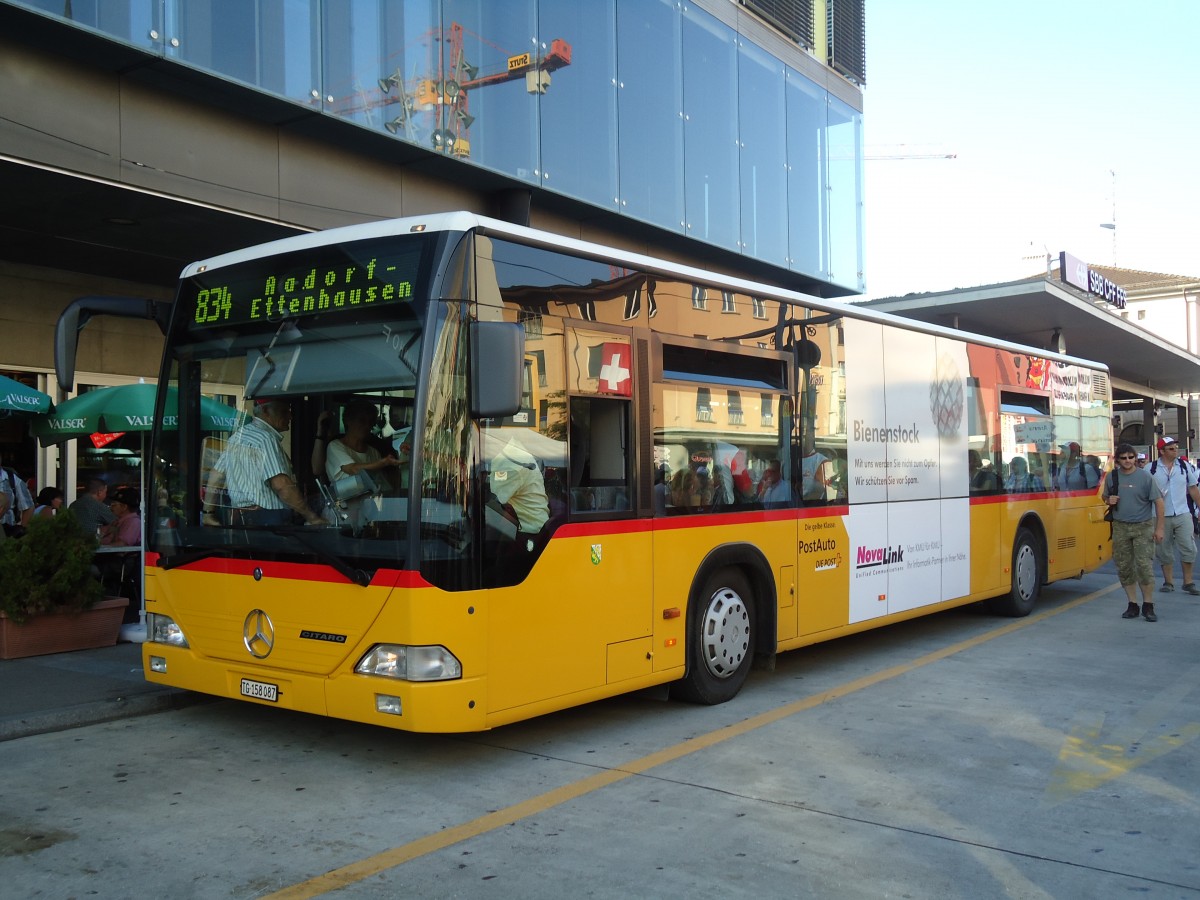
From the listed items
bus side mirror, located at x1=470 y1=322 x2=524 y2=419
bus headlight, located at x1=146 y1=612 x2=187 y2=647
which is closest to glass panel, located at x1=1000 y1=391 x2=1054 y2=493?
bus side mirror, located at x1=470 y1=322 x2=524 y2=419

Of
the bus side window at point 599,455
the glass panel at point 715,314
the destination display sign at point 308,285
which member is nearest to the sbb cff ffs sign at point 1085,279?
the glass panel at point 715,314

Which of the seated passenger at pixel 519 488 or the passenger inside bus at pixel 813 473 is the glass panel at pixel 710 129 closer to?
the passenger inside bus at pixel 813 473

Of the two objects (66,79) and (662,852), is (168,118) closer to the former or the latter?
(66,79)

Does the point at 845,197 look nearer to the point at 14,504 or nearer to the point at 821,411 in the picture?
the point at 821,411

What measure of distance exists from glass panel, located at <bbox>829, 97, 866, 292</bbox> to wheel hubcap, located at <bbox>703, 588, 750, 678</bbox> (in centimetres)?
1542

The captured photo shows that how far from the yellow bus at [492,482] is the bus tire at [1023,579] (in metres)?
4.02

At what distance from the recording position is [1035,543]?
12.5 meters

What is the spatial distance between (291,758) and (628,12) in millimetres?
13371

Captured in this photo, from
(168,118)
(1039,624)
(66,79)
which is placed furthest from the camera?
(1039,624)

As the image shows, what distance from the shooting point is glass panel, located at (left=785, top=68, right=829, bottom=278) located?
67.9 feet

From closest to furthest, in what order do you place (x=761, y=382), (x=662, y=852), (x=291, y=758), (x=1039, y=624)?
(x=662, y=852) → (x=291, y=758) → (x=761, y=382) → (x=1039, y=624)

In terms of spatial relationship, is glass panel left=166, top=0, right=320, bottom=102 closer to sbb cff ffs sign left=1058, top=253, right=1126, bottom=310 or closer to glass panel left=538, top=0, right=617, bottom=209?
glass panel left=538, top=0, right=617, bottom=209

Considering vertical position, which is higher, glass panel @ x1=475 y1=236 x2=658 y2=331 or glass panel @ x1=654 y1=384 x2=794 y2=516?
glass panel @ x1=475 y1=236 x2=658 y2=331

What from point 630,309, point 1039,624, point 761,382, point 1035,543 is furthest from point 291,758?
point 1035,543
